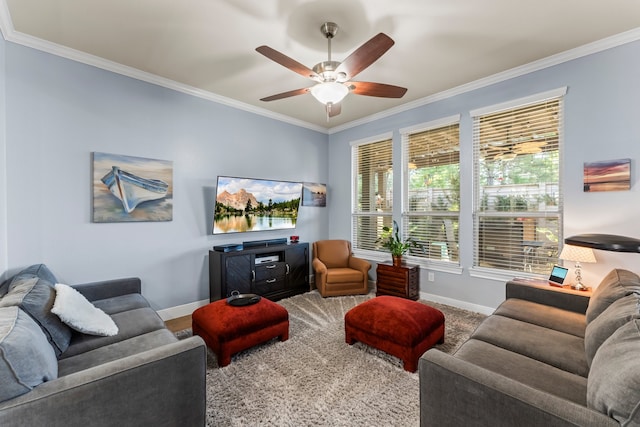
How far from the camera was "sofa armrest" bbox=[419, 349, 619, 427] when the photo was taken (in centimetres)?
104

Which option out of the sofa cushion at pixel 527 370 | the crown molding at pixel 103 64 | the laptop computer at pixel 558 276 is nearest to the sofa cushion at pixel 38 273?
the crown molding at pixel 103 64

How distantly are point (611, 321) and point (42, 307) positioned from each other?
326 centimetres

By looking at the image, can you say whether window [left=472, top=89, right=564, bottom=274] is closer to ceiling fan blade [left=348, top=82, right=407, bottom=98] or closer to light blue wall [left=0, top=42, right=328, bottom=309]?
ceiling fan blade [left=348, top=82, right=407, bottom=98]

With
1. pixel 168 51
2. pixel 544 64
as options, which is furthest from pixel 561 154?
pixel 168 51

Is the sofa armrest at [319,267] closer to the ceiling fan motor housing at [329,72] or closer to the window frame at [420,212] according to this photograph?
the window frame at [420,212]

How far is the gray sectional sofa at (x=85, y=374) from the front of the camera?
1.11 m

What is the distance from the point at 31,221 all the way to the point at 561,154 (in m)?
5.29

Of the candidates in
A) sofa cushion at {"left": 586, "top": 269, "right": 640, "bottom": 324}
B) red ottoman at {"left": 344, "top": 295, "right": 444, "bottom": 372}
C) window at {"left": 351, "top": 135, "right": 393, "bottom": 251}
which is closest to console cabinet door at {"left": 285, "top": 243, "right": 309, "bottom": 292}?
window at {"left": 351, "top": 135, "right": 393, "bottom": 251}

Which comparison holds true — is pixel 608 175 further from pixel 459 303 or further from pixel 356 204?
pixel 356 204

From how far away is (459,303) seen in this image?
12.0ft

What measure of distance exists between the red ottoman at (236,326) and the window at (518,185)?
8.63 ft

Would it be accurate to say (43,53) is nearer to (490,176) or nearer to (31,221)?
(31,221)

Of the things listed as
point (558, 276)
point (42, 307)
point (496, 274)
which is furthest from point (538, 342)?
point (42, 307)

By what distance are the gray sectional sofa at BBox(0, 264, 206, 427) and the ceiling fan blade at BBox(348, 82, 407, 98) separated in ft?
7.37
